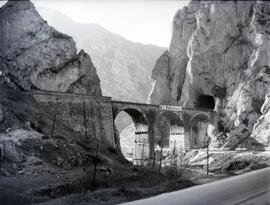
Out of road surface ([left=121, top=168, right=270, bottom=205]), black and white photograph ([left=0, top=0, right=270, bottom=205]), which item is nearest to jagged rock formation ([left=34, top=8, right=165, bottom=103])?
black and white photograph ([left=0, top=0, right=270, bottom=205])

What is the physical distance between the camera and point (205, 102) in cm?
6406

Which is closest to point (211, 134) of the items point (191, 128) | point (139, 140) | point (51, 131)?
point (191, 128)

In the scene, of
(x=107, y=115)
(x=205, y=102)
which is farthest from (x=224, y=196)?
(x=205, y=102)

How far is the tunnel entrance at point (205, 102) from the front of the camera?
2482 inches

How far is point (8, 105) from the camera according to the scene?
1138 inches

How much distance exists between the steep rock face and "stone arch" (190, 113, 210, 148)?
2108 cm

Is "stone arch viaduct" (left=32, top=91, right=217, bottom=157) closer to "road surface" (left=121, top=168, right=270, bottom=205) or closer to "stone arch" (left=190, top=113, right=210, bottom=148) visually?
"stone arch" (left=190, top=113, right=210, bottom=148)

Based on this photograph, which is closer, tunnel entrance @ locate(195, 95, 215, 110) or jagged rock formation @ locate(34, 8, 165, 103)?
tunnel entrance @ locate(195, 95, 215, 110)

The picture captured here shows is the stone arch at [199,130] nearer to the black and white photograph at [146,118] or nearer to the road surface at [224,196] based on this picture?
the black and white photograph at [146,118]

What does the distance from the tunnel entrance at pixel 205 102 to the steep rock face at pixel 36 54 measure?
2386cm

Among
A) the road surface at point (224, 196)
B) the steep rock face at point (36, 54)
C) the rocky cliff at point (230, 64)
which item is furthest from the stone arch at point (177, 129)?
the road surface at point (224, 196)

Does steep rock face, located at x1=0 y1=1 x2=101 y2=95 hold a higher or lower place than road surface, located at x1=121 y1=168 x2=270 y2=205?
higher

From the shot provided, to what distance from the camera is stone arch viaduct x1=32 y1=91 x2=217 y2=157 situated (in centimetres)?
3719

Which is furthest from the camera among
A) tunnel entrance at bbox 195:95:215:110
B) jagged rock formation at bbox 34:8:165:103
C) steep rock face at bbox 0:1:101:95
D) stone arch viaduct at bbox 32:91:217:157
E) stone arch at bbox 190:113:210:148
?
jagged rock formation at bbox 34:8:165:103
